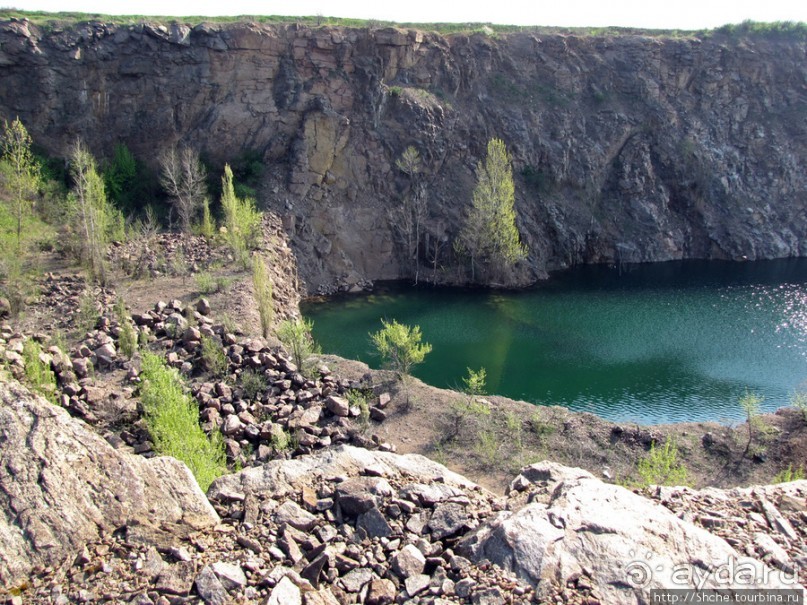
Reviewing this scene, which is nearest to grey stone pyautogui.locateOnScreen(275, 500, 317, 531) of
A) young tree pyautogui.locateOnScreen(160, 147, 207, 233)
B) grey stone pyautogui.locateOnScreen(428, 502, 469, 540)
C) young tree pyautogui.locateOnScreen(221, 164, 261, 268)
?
grey stone pyautogui.locateOnScreen(428, 502, 469, 540)

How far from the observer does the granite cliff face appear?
4653cm

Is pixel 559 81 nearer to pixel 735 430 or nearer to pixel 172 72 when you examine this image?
pixel 172 72

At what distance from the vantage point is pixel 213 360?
22234 millimetres

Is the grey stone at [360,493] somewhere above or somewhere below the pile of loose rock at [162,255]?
above

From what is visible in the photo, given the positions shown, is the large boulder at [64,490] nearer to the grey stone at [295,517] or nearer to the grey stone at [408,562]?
the grey stone at [295,517]

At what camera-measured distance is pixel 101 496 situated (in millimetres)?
9789

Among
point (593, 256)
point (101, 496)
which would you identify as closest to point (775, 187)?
point (593, 256)

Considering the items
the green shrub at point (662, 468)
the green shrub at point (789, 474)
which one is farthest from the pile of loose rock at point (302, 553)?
the green shrub at point (789, 474)

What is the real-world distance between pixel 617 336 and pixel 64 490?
31537 mm

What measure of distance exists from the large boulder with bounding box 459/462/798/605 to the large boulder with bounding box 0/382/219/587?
4.88 m

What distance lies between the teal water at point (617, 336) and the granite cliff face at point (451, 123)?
4.58 meters

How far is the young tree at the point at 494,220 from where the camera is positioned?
4528cm

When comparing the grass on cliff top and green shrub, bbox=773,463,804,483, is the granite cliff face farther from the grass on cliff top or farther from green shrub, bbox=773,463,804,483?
green shrub, bbox=773,463,804,483

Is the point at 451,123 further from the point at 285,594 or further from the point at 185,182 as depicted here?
the point at 285,594
